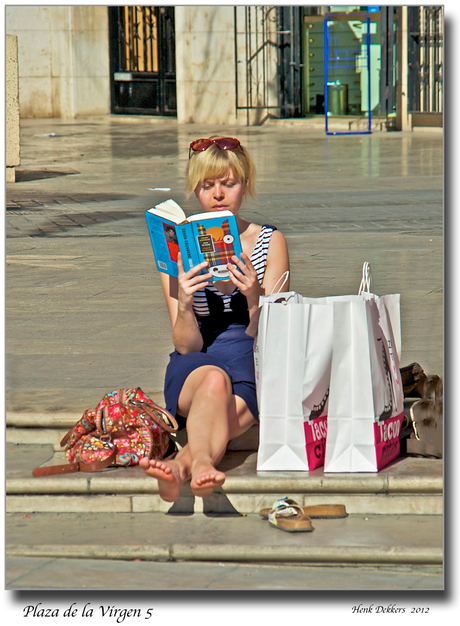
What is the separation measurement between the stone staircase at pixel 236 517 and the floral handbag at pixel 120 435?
0.19 feet

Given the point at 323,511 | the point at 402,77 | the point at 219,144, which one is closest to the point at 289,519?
the point at 323,511

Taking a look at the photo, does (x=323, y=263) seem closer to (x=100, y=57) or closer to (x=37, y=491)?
(x=37, y=491)

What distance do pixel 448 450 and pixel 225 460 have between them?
0.92m

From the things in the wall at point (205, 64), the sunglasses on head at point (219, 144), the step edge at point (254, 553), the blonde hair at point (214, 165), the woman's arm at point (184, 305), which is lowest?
the step edge at point (254, 553)

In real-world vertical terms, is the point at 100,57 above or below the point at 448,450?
above

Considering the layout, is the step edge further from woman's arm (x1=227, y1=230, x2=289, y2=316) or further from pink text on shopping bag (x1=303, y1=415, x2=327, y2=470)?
woman's arm (x1=227, y1=230, x2=289, y2=316)

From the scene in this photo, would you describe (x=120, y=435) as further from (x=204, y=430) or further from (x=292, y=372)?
(x=292, y=372)

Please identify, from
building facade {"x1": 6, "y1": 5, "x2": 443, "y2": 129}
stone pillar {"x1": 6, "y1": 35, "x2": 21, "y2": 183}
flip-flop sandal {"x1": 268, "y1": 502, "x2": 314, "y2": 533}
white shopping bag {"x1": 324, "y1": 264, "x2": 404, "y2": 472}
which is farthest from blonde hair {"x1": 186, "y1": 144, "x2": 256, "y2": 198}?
building facade {"x1": 6, "y1": 5, "x2": 443, "y2": 129}

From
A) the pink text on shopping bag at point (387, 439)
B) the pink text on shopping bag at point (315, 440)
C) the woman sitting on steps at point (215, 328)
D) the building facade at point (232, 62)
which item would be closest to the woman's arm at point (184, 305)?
the woman sitting on steps at point (215, 328)

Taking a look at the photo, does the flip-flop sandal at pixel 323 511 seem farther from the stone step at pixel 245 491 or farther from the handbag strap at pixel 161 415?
the handbag strap at pixel 161 415

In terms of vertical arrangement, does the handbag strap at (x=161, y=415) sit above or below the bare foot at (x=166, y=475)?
above

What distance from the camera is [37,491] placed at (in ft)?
12.6

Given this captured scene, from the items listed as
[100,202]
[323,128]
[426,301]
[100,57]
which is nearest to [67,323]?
[426,301]

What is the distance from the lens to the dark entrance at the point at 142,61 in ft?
76.9
